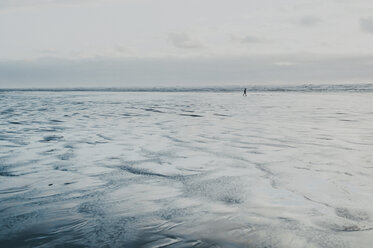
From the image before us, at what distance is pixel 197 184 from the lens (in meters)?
6.06

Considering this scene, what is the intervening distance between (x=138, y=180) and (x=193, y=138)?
5.43 m

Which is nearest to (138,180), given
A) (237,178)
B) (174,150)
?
(237,178)

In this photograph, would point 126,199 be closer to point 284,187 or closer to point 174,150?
point 284,187

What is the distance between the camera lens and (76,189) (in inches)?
227

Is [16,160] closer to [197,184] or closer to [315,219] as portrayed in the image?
[197,184]

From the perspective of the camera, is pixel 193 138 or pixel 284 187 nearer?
pixel 284 187

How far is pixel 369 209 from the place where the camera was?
4.71 metres

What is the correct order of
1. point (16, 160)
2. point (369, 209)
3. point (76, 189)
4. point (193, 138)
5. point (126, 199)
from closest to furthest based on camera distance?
point (369, 209), point (126, 199), point (76, 189), point (16, 160), point (193, 138)

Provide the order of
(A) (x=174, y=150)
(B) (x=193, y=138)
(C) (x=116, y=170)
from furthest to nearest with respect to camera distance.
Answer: (B) (x=193, y=138)
(A) (x=174, y=150)
(C) (x=116, y=170)

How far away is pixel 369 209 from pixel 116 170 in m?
4.62

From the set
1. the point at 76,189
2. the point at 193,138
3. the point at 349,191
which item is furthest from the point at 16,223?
the point at 193,138

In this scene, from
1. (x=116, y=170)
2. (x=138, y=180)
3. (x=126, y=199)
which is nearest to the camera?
(x=126, y=199)

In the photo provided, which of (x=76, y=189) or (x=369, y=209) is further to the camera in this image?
(x=76, y=189)

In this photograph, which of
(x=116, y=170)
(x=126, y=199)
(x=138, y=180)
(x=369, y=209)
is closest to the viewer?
(x=369, y=209)
